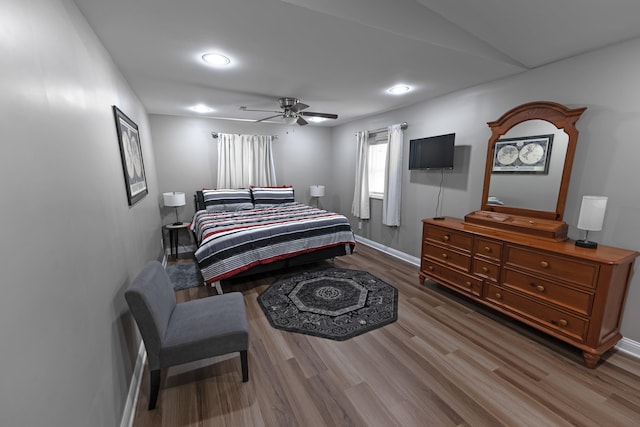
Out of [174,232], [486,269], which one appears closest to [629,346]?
[486,269]

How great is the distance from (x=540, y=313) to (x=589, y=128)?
5.22ft

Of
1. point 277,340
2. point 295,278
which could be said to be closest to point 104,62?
point 277,340

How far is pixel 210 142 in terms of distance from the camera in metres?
4.79

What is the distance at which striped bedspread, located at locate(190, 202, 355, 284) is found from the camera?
2908mm

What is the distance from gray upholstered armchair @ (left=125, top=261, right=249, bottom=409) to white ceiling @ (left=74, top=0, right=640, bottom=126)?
1.60m

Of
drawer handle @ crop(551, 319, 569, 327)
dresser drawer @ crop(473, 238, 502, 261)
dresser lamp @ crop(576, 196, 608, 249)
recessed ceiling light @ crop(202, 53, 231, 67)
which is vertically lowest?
drawer handle @ crop(551, 319, 569, 327)

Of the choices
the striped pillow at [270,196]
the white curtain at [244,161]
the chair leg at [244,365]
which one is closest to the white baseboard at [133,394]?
the chair leg at [244,365]

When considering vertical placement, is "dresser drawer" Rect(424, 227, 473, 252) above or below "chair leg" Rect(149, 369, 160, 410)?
above

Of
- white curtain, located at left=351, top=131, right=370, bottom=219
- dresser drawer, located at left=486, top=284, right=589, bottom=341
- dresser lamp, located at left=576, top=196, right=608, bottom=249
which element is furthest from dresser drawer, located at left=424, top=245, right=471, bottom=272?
white curtain, located at left=351, top=131, right=370, bottom=219

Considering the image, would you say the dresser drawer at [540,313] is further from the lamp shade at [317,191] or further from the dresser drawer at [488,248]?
the lamp shade at [317,191]

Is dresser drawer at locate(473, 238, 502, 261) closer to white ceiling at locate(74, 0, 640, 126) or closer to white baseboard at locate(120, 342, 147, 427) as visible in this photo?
white ceiling at locate(74, 0, 640, 126)

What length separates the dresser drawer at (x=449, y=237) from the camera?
2.70 m

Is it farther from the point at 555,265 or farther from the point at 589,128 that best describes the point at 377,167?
the point at 555,265

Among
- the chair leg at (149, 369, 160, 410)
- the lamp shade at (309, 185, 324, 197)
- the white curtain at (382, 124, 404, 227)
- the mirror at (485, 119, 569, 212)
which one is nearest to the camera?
the chair leg at (149, 369, 160, 410)
